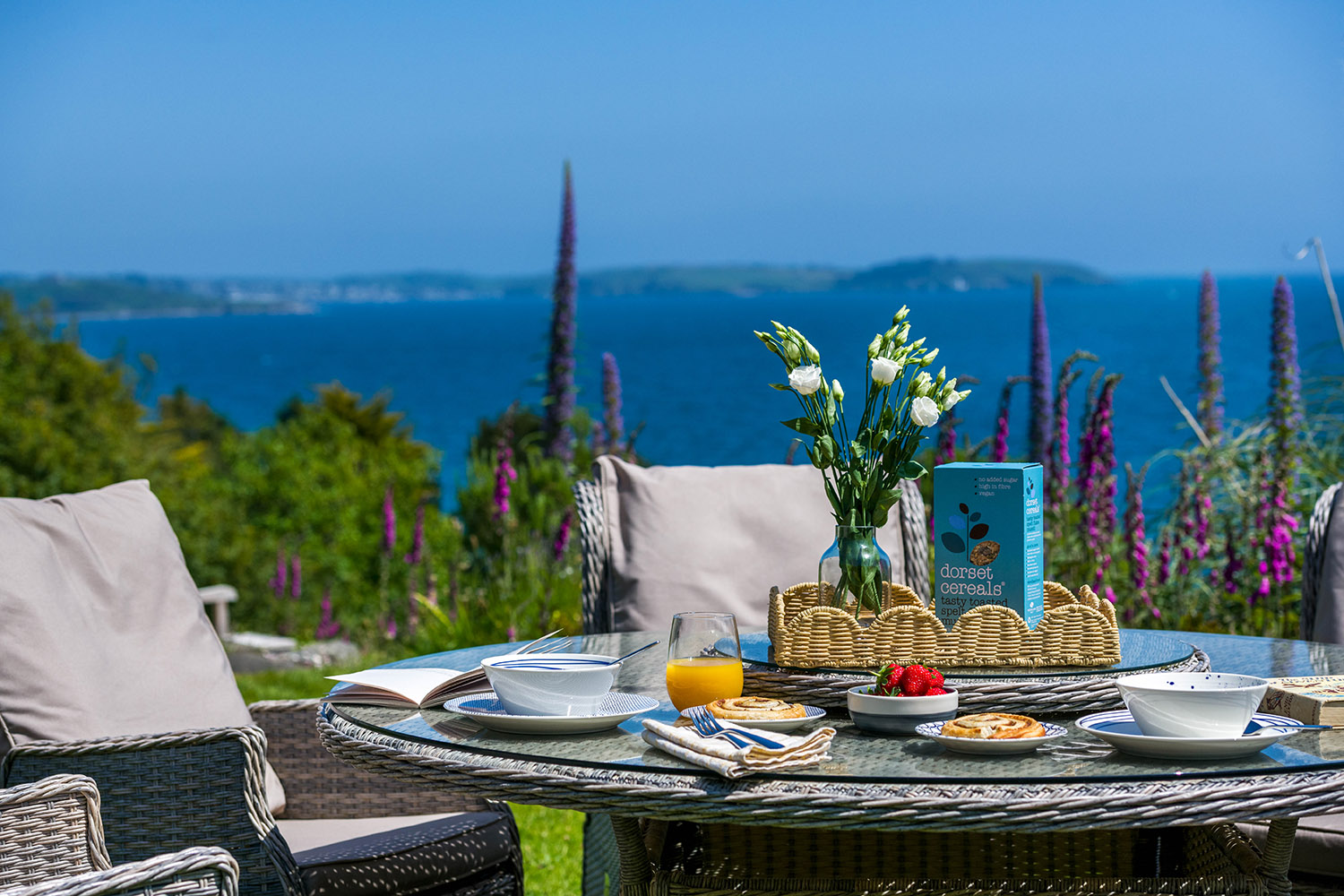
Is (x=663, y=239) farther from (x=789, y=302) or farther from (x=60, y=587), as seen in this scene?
(x=60, y=587)

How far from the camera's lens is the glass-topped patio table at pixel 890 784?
1199 millimetres

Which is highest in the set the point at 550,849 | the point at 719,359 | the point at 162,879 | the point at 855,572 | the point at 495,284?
the point at 495,284

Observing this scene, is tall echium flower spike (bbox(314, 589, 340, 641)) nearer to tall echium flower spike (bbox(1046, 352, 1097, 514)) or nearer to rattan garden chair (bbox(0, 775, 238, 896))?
tall echium flower spike (bbox(1046, 352, 1097, 514))

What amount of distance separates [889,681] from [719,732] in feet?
0.81

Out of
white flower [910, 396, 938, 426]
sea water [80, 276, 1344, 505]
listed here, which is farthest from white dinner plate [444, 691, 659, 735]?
sea water [80, 276, 1344, 505]

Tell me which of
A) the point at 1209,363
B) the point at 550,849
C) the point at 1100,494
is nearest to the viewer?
the point at 550,849

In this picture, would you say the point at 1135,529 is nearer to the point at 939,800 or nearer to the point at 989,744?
the point at 989,744

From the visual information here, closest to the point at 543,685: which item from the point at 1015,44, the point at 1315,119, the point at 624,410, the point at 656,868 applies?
the point at 656,868

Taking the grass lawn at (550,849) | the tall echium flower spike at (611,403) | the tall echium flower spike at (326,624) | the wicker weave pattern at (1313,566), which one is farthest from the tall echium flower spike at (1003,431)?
the tall echium flower spike at (326,624)

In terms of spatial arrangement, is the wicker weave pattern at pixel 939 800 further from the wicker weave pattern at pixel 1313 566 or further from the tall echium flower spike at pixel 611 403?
the tall echium flower spike at pixel 611 403

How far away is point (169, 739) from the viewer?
69.9 inches

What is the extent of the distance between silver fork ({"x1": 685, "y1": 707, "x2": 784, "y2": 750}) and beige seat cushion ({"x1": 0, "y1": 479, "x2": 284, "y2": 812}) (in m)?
1.05

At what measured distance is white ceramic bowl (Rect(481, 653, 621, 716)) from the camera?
4.92 ft

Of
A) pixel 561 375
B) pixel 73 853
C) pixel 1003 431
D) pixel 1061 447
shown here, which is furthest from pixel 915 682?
pixel 561 375
